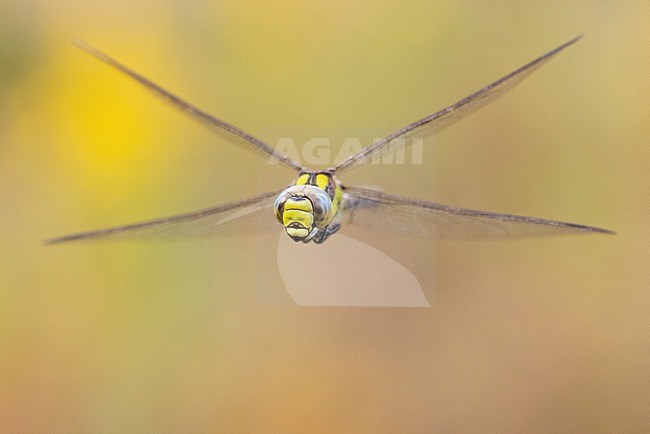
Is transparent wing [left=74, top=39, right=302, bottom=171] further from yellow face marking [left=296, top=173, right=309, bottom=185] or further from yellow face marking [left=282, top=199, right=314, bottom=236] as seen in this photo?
yellow face marking [left=282, top=199, right=314, bottom=236]

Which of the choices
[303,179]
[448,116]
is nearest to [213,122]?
[303,179]

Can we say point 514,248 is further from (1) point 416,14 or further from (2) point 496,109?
(1) point 416,14

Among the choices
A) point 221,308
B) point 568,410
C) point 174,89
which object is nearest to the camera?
point 568,410

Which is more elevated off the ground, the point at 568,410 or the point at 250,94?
the point at 250,94

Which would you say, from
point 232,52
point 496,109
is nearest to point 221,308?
point 232,52

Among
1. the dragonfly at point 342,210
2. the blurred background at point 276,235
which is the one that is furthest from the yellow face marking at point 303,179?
the blurred background at point 276,235

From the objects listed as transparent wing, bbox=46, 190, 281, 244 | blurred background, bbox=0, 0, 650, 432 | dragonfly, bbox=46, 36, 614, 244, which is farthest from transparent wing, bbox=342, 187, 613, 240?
blurred background, bbox=0, 0, 650, 432

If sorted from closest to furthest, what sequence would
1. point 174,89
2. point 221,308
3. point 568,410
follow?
point 568,410, point 221,308, point 174,89
